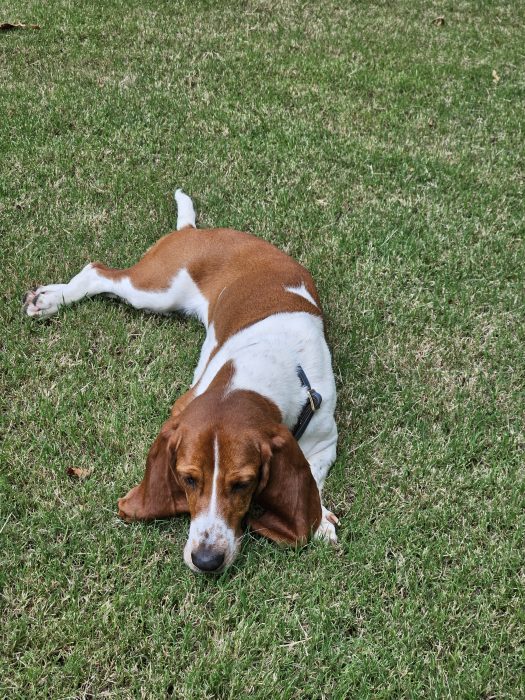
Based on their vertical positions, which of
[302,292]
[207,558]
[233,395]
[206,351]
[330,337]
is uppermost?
[233,395]

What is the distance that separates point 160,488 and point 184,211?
2.84 metres

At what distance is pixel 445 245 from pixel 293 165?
1.58m

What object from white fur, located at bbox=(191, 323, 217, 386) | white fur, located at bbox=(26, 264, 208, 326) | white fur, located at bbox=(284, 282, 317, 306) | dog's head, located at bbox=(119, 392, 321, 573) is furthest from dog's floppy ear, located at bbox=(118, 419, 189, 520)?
white fur, located at bbox=(26, 264, 208, 326)

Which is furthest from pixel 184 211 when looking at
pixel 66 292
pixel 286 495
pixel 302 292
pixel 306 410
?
pixel 286 495

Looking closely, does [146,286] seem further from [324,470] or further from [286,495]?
[286,495]

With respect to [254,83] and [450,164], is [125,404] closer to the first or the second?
[450,164]

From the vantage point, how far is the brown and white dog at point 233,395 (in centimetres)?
330

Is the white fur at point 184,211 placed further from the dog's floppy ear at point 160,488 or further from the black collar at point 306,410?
the dog's floppy ear at point 160,488

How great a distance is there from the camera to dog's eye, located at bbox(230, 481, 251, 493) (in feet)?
10.8

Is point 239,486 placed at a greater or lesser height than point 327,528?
greater

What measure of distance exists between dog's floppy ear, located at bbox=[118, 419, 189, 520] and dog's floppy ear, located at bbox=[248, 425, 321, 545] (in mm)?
384

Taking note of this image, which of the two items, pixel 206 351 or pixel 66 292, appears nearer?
pixel 206 351

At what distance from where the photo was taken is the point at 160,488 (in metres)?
3.52

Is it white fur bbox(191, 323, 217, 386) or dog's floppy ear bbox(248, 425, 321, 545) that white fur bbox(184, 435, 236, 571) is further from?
white fur bbox(191, 323, 217, 386)
